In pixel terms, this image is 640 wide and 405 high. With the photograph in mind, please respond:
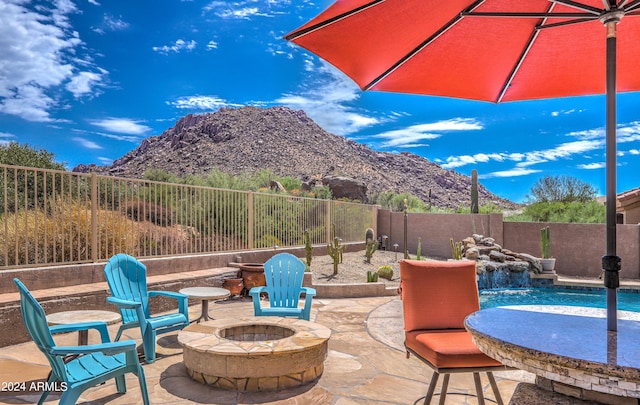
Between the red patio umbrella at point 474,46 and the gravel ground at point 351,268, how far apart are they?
5679mm

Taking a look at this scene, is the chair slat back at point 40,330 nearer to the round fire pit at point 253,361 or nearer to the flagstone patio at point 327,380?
the flagstone patio at point 327,380

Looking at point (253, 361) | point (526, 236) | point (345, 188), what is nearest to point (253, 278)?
point (253, 361)

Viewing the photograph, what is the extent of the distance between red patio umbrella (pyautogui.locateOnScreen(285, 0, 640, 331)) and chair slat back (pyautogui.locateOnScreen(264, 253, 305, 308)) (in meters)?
2.54

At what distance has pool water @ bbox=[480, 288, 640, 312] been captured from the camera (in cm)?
874

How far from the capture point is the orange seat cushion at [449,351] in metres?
2.54

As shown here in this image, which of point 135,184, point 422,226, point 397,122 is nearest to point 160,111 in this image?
point 397,122

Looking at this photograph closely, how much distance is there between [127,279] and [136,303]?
0.75m

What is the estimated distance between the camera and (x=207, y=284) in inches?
284

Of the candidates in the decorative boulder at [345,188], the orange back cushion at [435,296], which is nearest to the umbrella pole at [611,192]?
the orange back cushion at [435,296]

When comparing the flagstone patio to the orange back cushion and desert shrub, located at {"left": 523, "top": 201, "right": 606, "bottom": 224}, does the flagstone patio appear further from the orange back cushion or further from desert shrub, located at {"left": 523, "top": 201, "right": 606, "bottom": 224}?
desert shrub, located at {"left": 523, "top": 201, "right": 606, "bottom": 224}

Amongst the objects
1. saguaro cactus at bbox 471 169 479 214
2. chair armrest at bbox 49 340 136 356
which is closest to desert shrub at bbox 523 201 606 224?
saguaro cactus at bbox 471 169 479 214

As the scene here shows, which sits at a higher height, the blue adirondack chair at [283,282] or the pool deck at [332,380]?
the blue adirondack chair at [283,282]

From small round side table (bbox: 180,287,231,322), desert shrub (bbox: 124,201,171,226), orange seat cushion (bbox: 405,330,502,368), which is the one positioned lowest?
small round side table (bbox: 180,287,231,322)

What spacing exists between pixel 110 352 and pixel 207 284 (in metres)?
4.70
